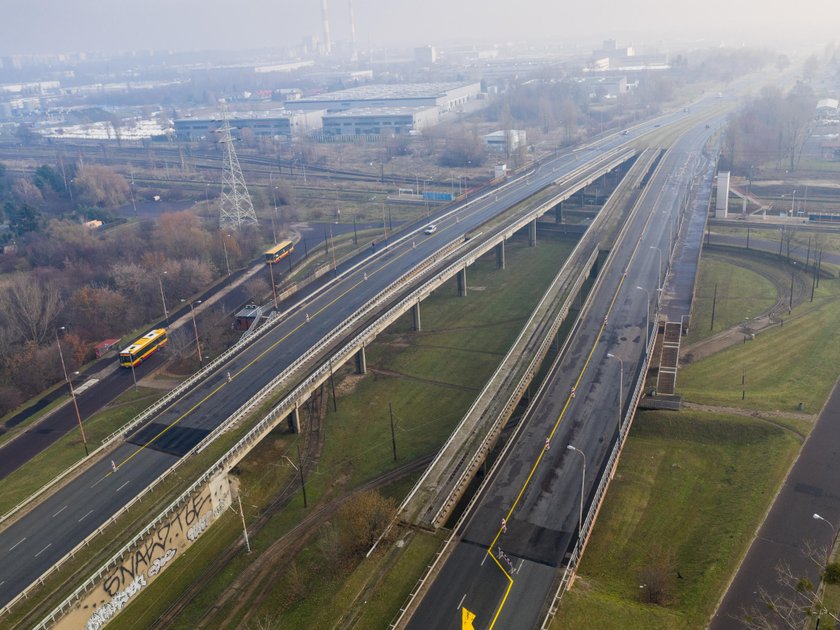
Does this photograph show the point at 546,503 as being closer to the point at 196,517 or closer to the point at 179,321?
the point at 196,517

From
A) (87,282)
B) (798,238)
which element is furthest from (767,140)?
(87,282)

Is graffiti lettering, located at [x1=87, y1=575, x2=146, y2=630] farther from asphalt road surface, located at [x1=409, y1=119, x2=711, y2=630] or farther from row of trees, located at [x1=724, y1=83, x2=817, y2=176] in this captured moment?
row of trees, located at [x1=724, y1=83, x2=817, y2=176]

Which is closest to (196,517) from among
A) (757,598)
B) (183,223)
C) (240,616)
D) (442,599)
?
(240,616)

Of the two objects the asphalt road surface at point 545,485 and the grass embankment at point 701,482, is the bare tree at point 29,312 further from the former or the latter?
the grass embankment at point 701,482

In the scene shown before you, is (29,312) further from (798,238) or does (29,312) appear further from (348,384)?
(798,238)

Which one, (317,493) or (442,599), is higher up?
(442,599)

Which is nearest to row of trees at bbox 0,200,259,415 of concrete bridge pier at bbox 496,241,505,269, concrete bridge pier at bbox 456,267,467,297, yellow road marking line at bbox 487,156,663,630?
concrete bridge pier at bbox 456,267,467,297
